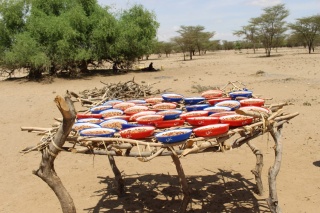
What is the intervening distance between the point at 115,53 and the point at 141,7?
4636 mm

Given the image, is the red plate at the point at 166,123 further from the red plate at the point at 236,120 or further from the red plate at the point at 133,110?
the red plate at the point at 133,110

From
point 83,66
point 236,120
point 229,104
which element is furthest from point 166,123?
point 83,66

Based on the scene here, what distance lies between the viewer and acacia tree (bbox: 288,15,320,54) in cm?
3622

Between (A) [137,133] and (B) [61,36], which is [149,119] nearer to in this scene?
(A) [137,133]

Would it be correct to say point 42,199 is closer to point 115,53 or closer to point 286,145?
point 286,145

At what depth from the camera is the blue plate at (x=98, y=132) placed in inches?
110

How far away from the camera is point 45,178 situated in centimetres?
270

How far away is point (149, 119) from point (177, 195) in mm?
1909

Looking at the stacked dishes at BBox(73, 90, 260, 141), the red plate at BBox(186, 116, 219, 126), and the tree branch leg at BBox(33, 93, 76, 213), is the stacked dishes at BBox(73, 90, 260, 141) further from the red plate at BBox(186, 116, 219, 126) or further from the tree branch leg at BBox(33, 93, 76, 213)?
the tree branch leg at BBox(33, 93, 76, 213)

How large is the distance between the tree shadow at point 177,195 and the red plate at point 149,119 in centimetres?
160

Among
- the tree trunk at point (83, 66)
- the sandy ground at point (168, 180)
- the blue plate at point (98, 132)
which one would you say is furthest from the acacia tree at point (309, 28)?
the blue plate at point (98, 132)

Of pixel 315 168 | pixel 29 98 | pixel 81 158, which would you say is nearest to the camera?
pixel 315 168

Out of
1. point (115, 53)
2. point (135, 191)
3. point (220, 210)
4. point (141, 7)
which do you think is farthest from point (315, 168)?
point (141, 7)

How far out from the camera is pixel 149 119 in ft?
10.6
